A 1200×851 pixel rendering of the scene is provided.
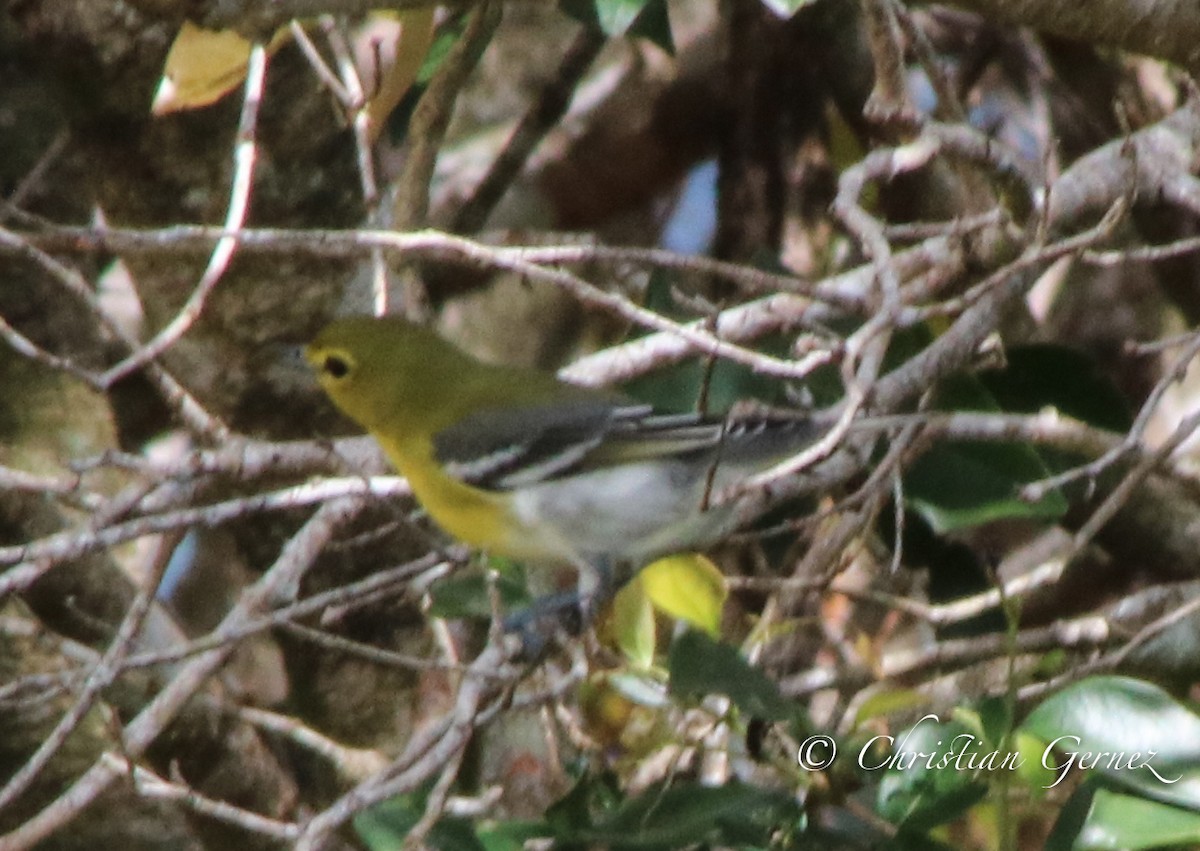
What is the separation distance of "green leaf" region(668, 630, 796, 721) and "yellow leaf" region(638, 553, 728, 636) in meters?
0.34

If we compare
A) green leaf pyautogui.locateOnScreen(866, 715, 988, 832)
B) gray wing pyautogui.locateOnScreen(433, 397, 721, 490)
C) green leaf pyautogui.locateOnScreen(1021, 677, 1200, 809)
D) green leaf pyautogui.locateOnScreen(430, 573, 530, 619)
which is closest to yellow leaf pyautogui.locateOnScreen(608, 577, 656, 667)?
green leaf pyautogui.locateOnScreen(430, 573, 530, 619)

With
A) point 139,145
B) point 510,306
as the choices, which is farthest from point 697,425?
point 510,306

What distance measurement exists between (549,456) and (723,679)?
74 cm

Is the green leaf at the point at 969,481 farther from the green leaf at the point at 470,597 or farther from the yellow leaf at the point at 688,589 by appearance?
the green leaf at the point at 470,597

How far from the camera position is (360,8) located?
2.10 m

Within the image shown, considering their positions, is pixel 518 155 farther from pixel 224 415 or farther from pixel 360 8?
pixel 360 8

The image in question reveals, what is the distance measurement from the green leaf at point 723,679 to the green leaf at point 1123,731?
0.27 m

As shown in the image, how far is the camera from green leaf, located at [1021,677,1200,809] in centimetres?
160

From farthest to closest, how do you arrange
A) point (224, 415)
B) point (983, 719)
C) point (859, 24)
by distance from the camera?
1. point (859, 24)
2. point (224, 415)
3. point (983, 719)

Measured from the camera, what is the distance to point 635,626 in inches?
82.0

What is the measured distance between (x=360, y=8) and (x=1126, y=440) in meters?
1.12

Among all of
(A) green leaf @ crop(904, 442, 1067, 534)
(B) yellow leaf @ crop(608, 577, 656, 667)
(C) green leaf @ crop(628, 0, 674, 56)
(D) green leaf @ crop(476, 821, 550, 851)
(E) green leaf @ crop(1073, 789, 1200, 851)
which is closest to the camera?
(E) green leaf @ crop(1073, 789, 1200, 851)

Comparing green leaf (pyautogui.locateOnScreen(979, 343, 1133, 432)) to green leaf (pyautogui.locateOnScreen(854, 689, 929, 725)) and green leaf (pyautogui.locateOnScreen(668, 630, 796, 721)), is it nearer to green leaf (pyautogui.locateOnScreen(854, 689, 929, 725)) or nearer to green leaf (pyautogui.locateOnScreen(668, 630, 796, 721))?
green leaf (pyautogui.locateOnScreen(854, 689, 929, 725))

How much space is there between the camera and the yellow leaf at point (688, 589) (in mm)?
2148
